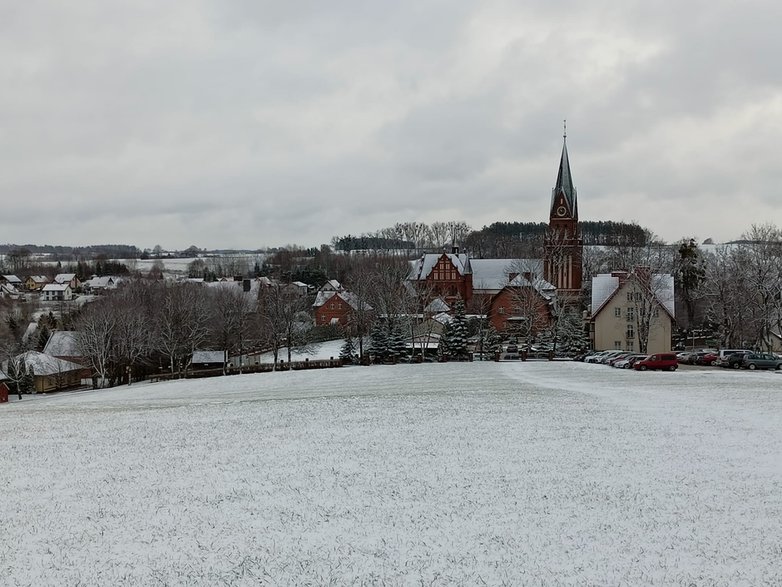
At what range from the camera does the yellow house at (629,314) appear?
54062 mm

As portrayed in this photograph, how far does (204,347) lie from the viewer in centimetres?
6131

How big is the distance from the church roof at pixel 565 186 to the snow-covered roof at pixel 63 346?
58044mm

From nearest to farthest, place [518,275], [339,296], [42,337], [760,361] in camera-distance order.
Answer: [760,361], [42,337], [518,275], [339,296]

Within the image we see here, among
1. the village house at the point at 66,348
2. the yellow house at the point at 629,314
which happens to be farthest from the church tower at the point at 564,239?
the village house at the point at 66,348

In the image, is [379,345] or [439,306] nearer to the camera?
[379,345]

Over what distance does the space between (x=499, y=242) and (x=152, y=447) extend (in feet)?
459

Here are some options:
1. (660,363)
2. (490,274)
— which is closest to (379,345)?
(660,363)

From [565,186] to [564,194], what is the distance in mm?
1260

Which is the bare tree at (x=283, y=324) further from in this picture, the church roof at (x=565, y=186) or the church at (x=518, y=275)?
the church roof at (x=565, y=186)

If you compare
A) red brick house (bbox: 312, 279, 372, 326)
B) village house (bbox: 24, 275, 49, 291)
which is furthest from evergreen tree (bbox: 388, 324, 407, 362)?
village house (bbox: 24, 275, 49, 291)

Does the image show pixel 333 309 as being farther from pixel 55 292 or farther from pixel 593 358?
pixel 55 292

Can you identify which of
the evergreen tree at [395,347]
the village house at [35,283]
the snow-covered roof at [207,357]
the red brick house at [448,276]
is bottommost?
the snow-covered roof at [207,357]

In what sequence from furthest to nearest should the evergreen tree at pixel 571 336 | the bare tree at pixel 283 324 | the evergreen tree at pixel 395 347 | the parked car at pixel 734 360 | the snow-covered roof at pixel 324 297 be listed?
the snow-covered roof at pixel 324 297 < the evergreen tree at pixel 571 336 < the evergreen tree at pixel 395 347 < the bare tree at pixel 283 324 < the parked car at pixel 734 360

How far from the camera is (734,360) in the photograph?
130ft
